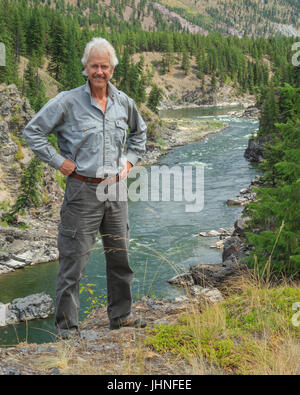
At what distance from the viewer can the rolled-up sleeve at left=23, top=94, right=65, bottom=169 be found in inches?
188

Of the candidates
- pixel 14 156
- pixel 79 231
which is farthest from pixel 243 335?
pixel 14 156

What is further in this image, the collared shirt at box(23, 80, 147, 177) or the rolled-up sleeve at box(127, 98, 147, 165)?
the rolled-up sleeve at box(127, 98, 147, 165)

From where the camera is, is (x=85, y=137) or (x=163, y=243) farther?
(x=163, y=243)

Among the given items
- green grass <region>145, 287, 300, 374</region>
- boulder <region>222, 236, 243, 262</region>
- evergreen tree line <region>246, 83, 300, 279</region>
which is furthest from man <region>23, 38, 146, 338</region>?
boulder <region>222, 236, 243, 262</region>

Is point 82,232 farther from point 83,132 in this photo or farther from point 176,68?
point 176,68

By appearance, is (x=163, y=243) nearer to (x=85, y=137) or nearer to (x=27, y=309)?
(x=27, y=309)

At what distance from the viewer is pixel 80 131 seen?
4.80m

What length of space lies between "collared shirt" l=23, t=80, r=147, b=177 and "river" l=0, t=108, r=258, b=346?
0.97 m

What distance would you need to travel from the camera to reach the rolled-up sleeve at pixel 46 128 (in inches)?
188

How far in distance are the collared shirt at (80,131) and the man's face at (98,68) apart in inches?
5.1

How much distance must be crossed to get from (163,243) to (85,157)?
19.5 m

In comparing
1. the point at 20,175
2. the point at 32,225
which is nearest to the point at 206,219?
the point at 32,225

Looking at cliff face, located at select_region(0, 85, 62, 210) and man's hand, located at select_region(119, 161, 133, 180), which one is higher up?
man's hand, located at select_region(119, 161, 133, 180)

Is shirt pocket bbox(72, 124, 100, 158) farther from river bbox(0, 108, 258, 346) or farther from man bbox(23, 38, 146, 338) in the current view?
river bbox(0, 108, 258, 346)
